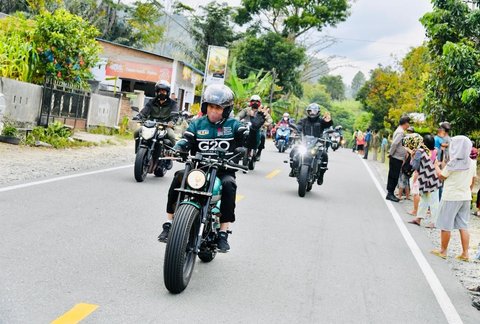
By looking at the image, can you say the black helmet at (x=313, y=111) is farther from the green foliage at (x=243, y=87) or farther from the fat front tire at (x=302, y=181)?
the green foliage at (x=243, y=87)

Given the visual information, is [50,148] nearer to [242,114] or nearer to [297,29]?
[242,114]

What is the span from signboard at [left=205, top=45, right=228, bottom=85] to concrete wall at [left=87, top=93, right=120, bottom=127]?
13.7 meters

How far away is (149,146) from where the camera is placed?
11.8 m

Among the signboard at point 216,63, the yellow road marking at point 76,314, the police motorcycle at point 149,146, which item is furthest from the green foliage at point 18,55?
the signboard at point 216,63

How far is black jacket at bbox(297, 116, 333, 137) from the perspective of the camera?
14180mm

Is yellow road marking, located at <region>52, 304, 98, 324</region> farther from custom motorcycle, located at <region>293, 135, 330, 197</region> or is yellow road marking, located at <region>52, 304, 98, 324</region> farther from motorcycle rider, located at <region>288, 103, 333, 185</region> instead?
→ motorcycle rider, located at <region>288, 103, 333, 185</region>

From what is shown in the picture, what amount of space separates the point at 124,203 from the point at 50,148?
22.5 ft

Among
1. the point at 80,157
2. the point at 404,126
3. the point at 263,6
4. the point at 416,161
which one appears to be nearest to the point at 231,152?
the point at 416,161

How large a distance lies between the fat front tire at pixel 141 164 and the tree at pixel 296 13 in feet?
137

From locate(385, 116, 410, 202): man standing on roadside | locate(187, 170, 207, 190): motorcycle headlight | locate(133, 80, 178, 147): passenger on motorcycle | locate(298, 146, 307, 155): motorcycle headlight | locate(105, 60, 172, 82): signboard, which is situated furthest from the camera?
locate(105, 60, 172, 82): signboard

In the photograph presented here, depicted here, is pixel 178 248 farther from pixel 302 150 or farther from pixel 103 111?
pixel 103 111

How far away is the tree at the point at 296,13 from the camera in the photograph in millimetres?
52094

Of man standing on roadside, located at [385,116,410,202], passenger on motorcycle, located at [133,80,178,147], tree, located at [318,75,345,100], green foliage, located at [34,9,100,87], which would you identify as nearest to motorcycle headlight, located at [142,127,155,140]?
passenger on motorcycle, located at [133,80,178,147]

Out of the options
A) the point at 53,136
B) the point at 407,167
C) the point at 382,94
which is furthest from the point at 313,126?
the point at 382,94
